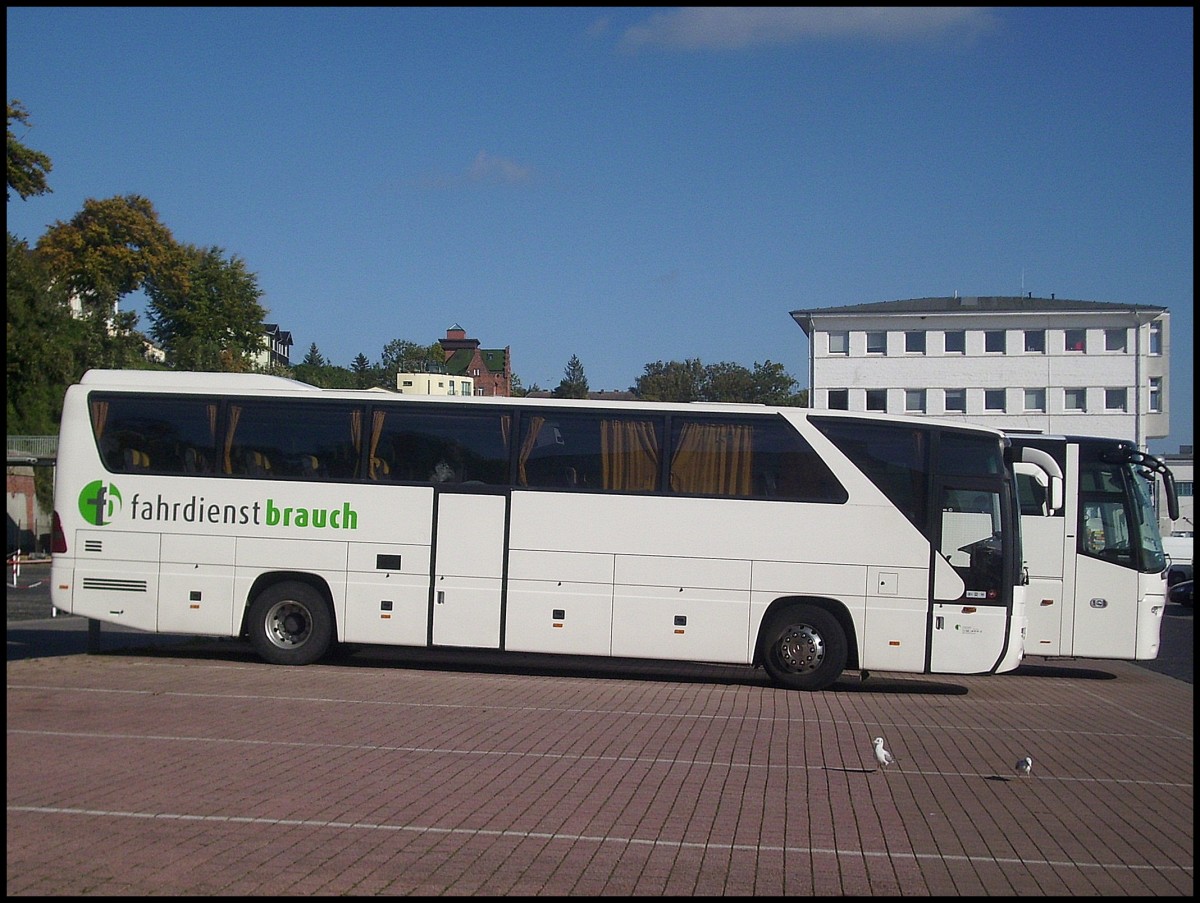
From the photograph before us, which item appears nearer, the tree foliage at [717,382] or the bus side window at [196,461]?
the bus side window at [196,461]

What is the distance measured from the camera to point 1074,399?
80750mm

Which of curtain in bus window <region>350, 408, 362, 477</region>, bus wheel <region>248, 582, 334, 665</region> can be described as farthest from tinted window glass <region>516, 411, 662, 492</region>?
bus wheel <region>248, 582, 334, 665</region>

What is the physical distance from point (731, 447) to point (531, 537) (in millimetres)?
2811

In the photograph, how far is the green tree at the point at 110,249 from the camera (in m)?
67.2

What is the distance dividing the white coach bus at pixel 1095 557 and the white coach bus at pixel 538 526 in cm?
269

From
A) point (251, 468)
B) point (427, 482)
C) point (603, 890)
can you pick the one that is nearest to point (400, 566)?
point (427, 482)

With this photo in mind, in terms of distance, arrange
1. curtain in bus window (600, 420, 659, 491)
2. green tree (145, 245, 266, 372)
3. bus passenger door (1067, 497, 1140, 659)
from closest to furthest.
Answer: curtain in bus window (600, 420, 659, 491), bus passenger door (1067, 497, 1140, 659), green tree (145, 245, 266, 372)

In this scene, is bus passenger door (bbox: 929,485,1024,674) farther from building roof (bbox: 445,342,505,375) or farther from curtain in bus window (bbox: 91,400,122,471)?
building roof (bbox: 445,342,505,375)

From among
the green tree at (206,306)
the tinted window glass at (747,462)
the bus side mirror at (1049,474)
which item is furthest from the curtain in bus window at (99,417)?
the green tree at (206,306)

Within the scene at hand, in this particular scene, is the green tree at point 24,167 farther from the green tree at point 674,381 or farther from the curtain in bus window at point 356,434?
the green tree at point 674,381

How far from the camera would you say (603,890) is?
6.11 meters

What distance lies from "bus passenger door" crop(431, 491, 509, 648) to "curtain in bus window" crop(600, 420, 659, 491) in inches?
55.6

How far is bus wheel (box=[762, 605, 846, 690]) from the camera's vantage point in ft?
49.4

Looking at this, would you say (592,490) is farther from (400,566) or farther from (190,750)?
(190,750)
